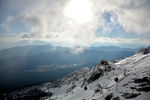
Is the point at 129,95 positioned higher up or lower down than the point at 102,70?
higher up

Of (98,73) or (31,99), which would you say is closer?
(98,73)

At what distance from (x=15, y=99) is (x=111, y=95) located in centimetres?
20743

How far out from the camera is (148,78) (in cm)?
2677

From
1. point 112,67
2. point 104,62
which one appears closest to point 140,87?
point 112,67

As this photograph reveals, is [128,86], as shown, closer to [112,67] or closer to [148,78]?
[148,78]

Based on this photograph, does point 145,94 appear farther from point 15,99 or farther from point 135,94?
point 15,99

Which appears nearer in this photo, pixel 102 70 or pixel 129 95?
pixel 129 95

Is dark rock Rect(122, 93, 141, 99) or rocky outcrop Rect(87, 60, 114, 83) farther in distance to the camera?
rocky outcrop Rect(87, 60, 114, 83)

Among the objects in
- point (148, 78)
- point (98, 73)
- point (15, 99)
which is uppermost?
point (148, 78)

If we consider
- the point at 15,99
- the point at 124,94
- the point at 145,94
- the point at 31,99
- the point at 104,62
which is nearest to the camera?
the point at 145,94

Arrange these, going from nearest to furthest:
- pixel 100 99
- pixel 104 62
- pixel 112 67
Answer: pixel 100 99 < pixel 112 67 < pixel 104 62

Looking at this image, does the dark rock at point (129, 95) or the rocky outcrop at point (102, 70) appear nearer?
the dark rock at point (129, 95)

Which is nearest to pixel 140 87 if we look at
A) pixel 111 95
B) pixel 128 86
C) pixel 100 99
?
pixel 128 86

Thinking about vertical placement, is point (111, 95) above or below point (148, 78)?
below
